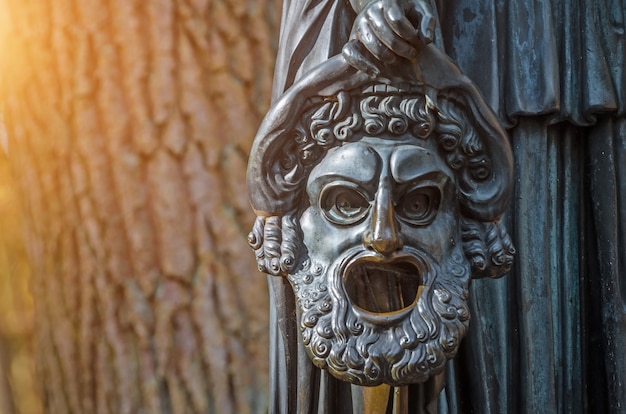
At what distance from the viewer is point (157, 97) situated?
1.68m

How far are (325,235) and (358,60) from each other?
183 mm

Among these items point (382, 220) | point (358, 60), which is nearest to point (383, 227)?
point (382, 220)

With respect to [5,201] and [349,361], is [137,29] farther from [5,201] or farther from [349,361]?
[349,361]

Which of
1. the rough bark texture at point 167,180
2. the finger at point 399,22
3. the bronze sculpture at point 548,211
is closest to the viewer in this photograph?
the finger at point 399,22

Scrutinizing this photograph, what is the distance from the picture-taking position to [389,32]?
827mm

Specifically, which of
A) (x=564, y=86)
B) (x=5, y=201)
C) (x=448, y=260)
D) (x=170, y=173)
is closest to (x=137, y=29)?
(x=170, y=173)

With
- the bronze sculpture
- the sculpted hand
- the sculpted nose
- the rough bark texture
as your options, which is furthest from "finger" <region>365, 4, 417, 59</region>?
the rough bark texture

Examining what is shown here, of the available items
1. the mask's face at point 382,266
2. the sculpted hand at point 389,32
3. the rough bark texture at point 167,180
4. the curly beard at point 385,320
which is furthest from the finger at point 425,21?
the rough bark texture at point 167,180

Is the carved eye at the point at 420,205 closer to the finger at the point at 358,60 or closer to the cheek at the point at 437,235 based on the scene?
the cheek at the point at 437,235

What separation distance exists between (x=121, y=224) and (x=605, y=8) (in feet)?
3.28

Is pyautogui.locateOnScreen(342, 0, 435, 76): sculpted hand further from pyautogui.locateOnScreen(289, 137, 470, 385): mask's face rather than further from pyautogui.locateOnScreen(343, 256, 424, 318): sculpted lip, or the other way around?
pyautogui.locateOnScreen(343, 256, 424, 318): sculpted lip

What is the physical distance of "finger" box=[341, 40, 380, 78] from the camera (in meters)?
0.85

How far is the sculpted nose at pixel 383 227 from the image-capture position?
2.71ft

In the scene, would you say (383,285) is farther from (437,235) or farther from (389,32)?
(389,32)
